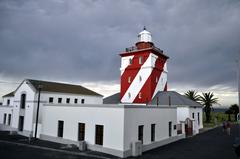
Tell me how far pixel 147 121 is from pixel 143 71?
16.7 meters

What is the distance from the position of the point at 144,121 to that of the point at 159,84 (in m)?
18.9

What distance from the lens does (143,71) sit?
35656 mm

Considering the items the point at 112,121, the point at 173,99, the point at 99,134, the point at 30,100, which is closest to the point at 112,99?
the point at 173,99

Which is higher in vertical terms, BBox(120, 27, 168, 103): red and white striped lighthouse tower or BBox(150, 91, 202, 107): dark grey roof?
BBox(120, 27, 168, 103): red and white striped lighthouse tower

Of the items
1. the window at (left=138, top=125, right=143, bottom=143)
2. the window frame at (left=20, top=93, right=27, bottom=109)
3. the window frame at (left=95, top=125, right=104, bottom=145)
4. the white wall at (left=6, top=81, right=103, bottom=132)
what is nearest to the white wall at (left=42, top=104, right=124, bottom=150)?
the window frame at (left=95, top=125, right=104, bottom=145)

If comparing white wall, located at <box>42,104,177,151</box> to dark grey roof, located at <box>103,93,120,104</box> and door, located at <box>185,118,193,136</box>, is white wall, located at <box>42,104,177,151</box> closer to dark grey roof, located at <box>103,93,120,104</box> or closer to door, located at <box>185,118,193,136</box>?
door, located at <box>185,118,193,136</box>

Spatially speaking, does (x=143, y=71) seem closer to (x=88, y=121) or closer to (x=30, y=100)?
(x=88, y=121)

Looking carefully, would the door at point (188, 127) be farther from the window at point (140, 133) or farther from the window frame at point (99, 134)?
the window frame at point (99, 134)

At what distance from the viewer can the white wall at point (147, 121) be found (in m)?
17.4

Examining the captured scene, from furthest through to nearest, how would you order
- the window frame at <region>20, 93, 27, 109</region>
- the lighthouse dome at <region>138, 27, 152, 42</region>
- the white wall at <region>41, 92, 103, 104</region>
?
the lighthouse dome at <region>138, 27, 152, 42</region>
the window frame at <region>20, 93, 27, 109</region>
the white wall at <region>41, 92, 103, 104</region>

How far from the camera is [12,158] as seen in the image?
15.5 metres

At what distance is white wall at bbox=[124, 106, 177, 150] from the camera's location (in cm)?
1738

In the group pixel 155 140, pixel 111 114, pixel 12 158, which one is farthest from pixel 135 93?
pixel 12 158

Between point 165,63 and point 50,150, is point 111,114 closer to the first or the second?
point 50,150
